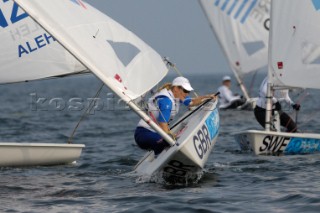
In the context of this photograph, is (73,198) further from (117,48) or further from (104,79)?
(117,48)

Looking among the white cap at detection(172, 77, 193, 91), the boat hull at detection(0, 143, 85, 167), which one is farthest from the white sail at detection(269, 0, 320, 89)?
the boat hull at detection(0, 143, 85, 167)

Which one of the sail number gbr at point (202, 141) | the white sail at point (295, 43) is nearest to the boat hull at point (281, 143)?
the white sail at point (295, 43)

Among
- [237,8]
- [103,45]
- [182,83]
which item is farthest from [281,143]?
[237,8]

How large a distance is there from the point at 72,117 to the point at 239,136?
15.6 metres

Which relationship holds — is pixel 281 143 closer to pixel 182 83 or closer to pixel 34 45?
pixel 182 83

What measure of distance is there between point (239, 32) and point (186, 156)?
15.4m

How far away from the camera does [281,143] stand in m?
13.4

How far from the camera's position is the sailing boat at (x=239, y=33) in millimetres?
Answer: 24234

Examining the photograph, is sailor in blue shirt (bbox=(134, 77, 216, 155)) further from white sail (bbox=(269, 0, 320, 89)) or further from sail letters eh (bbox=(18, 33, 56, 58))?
white sail (bbox=(269, 0, 320, 89))

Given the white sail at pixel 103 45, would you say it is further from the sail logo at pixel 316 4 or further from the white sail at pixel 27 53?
the sail logo at pixel 316 4

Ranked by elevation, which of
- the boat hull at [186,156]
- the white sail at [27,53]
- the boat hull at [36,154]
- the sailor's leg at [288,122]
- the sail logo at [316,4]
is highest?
the white sail at [27,53]

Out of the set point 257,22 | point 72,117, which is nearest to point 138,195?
point 257,22

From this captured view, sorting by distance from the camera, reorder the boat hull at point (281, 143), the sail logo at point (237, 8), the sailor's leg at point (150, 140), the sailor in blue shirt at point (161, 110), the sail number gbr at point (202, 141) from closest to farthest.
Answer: the sail number gbr at point (202, 141) < the sailor in blue shirt at point (161, 110) < the sailor's leg at point (150, 140) < the boat hull at point (281, 143) < the sail logo at point (237, 8)

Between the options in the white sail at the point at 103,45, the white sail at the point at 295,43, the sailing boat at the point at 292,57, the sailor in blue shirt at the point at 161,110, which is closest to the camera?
the white sail at the point at 103,45
